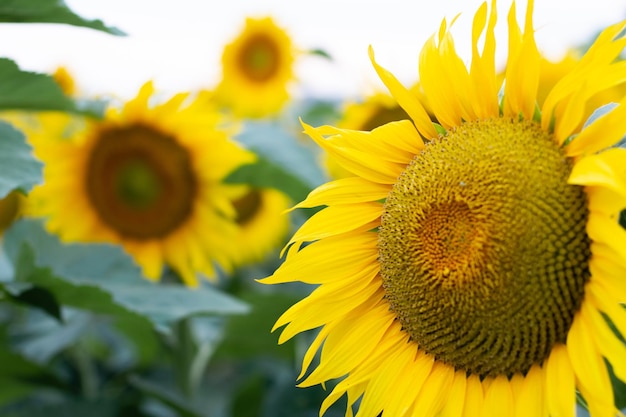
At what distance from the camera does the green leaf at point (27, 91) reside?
3.58ft

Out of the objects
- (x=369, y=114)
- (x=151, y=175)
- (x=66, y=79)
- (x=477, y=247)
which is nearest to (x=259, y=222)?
(x=369, y=114)

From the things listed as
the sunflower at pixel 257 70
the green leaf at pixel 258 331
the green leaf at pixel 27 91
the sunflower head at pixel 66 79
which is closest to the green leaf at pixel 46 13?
the green leaf at pixel 27 91

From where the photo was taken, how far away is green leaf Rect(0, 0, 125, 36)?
102 centimetres

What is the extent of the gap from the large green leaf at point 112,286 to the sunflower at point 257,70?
5.07 ft

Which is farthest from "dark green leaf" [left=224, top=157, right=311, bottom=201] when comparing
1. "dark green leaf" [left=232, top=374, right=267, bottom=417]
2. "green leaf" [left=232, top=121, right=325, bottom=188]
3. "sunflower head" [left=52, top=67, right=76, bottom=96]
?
"sunflower head" [left=52, top=67, right=76, bottom=96]

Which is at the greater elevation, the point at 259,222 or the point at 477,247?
the point at 477,247

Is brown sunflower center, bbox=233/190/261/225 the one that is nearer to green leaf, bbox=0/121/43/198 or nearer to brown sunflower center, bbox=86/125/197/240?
brown sunflower center, bbox=86/125/197/240

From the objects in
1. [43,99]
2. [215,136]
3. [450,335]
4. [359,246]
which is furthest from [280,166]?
[450,335]

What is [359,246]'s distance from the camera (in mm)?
894

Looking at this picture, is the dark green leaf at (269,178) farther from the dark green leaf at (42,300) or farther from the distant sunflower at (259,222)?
the distant sunflower at (259,222)

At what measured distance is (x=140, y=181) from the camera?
6.57ft

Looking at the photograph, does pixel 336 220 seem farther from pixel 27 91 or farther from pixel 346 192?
pixel 27 91

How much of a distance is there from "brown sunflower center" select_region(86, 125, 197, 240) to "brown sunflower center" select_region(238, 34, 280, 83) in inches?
55.3

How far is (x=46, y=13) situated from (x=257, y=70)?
7.62ft
